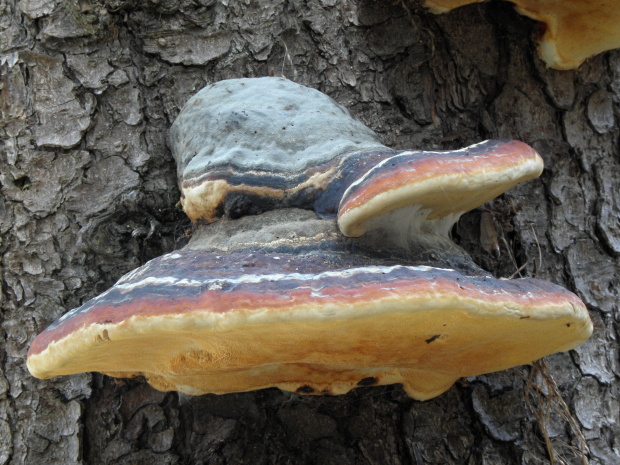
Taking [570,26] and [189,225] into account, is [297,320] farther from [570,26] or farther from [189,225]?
[570,26]

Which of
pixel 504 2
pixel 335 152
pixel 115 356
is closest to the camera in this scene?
pixel 115 356

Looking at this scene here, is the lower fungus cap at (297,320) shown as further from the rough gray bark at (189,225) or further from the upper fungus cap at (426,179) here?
the rough gray bark at (189,225)

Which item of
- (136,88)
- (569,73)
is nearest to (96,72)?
(136,88)

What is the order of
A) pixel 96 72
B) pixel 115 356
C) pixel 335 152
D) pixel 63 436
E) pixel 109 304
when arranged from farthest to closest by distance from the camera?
pixel 96 72 < pixel 63 436 < pixel 335 152 < pixel 115 356 < pixel 109 304

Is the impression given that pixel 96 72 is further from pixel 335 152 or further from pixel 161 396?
pixel 161 396

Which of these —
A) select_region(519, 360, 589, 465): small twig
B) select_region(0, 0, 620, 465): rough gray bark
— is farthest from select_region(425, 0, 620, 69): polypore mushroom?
select_region(519, 360, 589, 465): small twig

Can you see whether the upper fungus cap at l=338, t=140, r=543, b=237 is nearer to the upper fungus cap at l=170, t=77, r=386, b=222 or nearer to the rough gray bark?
the upper fungus cap at l=170, t=77, r=386, b=222

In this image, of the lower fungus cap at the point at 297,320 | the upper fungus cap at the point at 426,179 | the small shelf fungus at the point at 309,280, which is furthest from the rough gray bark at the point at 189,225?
the upper fungus cap at the point at 426,179

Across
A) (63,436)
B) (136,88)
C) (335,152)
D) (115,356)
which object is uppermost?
(136,88)
